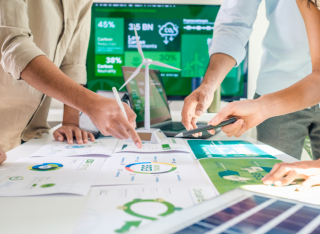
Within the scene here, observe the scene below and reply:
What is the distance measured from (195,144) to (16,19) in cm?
72

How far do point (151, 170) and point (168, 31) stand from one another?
4.96ft

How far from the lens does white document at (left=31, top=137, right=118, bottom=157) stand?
806mm

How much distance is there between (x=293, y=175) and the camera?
1.77 feet

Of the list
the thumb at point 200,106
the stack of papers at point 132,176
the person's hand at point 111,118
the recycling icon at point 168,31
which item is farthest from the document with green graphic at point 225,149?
the recycling icon at point 168,31

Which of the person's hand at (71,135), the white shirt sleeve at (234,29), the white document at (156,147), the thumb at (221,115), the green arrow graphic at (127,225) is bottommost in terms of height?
the white document at (156,147)

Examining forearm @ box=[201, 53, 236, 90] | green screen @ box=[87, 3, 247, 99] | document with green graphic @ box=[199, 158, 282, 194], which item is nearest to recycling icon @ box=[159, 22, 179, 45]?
green screen @ box=[87, 3, 247, 99]

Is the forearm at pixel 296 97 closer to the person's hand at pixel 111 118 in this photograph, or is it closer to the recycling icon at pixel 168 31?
the person's hand at pixel 111 118

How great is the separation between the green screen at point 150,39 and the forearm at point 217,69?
2.65 feet

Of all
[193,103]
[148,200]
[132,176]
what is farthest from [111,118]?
[193,103]

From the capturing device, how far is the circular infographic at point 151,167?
2.06 ft

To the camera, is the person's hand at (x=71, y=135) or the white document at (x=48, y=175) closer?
the white document at (x=48, y=175)

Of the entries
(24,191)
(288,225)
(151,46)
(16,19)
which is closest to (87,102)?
(24,191)

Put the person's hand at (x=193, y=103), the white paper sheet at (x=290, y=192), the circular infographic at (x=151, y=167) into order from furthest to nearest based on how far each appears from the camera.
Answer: the person's hand at (x=193, y=103) → the circular infographic at (x=151, y=167) → the white paper sheet at (x=290, y=192)

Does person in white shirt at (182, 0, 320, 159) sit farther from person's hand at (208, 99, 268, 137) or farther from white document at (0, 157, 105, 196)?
white document at (0, 157, 105, 196)
